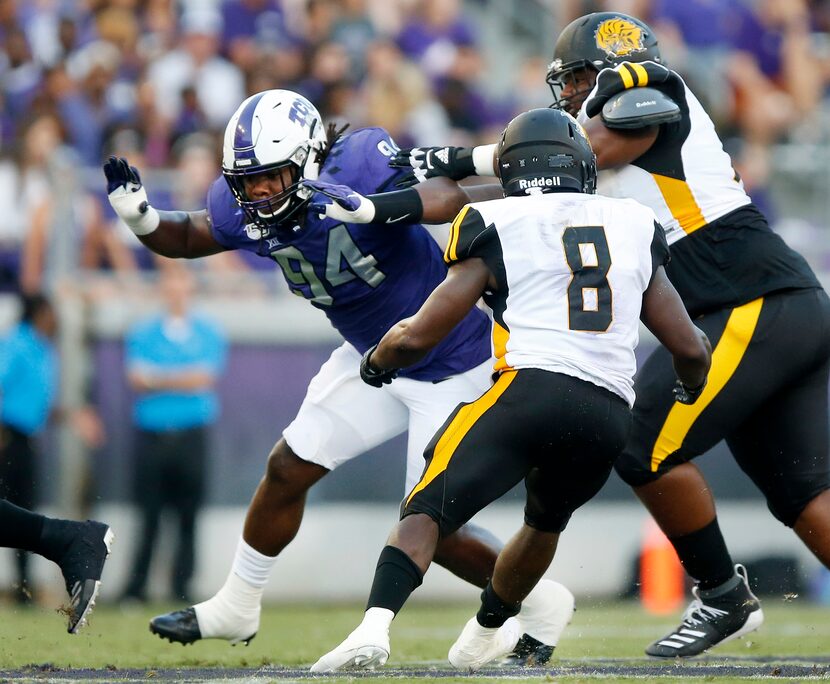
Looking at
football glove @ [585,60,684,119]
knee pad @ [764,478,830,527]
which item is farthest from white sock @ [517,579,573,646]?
football glove @ [585,60,684,119]

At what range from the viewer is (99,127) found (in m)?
9.53

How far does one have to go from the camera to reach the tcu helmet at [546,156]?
4262mm

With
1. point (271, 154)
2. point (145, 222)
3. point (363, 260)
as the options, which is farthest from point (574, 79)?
point (145, 222)

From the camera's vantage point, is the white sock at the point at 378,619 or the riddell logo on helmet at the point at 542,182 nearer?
the white sock at the point at 378,619

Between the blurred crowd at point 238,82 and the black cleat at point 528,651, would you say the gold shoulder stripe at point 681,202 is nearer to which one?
the black cleat at point 528,651

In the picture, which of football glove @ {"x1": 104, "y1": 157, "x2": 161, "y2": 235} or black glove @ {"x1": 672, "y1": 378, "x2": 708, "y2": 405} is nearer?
black glove @ {"x1": 672, "y1": 378, "x2": 708, "y2": 405}

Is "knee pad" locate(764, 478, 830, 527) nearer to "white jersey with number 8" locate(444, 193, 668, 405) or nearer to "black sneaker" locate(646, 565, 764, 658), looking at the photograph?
"black sneaker" locate(646, 565, 764, 658)

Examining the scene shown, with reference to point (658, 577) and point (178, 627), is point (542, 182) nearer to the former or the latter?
point (178, 627)

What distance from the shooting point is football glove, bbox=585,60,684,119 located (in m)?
4.65

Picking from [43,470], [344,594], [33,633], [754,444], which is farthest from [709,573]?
[43,470]

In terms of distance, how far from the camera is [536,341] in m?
4.12

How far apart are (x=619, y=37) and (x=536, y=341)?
1.40 metres

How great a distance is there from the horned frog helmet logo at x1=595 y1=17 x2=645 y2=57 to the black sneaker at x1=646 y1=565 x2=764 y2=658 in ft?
6.34

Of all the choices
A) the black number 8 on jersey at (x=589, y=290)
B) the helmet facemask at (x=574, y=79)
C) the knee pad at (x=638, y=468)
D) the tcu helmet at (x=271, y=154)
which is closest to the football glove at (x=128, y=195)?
the tcu helmet at (x=271, y=154)
